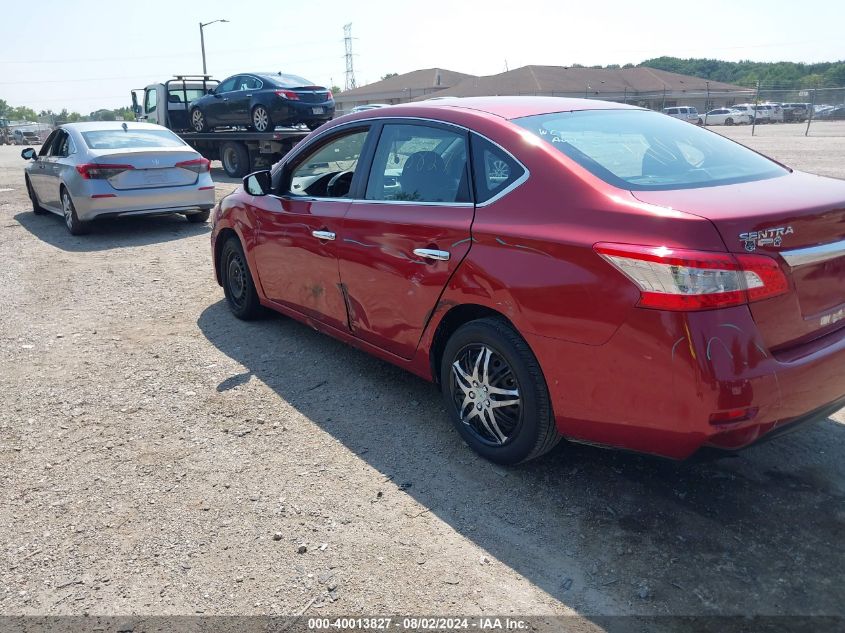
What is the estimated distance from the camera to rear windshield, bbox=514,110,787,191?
319 cm

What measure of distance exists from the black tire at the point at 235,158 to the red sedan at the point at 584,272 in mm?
13487

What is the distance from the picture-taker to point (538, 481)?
136 inches

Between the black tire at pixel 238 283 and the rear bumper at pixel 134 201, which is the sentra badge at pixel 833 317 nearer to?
the black tire at pixel 238 283

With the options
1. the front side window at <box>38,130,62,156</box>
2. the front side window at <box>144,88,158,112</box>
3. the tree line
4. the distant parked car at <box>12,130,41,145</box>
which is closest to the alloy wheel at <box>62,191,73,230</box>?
the front side window at <box>38,130,62,156</box>

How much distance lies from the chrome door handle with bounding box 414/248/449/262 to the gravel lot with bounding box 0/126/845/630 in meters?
1.04

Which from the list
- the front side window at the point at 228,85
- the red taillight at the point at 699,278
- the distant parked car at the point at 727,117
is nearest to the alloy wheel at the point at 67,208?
the front side window at the point at 228,85

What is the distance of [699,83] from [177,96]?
60.5 metres

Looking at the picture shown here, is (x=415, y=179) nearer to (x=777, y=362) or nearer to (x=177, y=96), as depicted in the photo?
(x=777, y=362)

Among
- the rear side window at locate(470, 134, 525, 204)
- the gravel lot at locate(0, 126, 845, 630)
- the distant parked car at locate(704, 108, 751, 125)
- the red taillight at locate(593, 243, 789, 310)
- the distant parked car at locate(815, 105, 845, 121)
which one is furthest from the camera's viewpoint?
the distant parked car at locate(704, 108, 751, 125)

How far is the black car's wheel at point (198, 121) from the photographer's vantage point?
1905 centimetres

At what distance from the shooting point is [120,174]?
951cm

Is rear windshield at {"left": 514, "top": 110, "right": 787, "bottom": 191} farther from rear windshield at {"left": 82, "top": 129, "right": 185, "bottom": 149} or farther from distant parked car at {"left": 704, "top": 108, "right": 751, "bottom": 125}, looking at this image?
distant parked car at {"left": 704, "top": 108, "right": 751, "bottom": 125}

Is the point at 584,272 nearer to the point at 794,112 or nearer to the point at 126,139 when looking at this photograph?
the point at 126,139

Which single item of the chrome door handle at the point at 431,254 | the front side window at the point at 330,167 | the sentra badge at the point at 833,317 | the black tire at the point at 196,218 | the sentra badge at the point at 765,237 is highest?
the front side window at the point at 330,167
